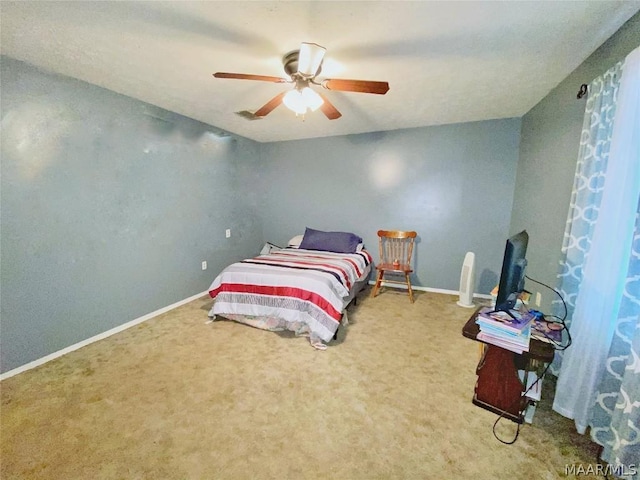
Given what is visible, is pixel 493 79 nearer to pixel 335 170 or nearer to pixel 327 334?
pixel 335 170

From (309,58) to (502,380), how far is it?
89.8 inches

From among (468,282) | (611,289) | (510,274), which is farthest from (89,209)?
(468,282)

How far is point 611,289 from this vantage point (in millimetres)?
1355

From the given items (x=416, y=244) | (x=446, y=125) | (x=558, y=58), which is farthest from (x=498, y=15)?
(x=416, y=244)

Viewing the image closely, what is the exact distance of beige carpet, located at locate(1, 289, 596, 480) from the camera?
131 cm

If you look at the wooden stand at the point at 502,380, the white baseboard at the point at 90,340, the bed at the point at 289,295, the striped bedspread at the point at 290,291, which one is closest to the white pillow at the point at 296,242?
the bed at the point at 289,295

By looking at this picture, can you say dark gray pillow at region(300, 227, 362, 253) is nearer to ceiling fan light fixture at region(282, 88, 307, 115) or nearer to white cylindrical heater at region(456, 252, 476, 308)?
white cylindrical heater at region(456, 252, 476, 308)

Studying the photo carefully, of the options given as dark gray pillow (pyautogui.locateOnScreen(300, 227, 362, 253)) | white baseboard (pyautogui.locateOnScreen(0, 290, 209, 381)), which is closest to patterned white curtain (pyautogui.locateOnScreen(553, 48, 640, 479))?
dark gray pillow (pyautogui.locateOnScreen(300, 227, 362, 253))

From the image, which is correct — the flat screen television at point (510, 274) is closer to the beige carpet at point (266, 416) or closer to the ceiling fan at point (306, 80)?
the beige carpet at point (266, 416)

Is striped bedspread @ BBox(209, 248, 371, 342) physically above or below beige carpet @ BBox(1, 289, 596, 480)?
above

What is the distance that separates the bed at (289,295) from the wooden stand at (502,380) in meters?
1.15

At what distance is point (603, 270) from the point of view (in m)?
1.39

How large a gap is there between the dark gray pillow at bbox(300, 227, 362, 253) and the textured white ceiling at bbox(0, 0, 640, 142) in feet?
5.99

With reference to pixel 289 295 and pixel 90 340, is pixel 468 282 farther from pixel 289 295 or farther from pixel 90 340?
pixel 90 340
